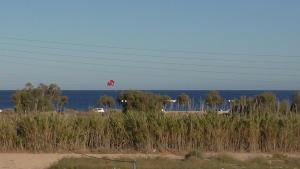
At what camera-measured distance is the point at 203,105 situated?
24578 millimetres

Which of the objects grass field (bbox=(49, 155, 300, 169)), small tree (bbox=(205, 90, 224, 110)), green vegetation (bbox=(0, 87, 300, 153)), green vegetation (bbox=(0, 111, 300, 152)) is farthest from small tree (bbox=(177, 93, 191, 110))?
grass field (bbox=(49, 155, 300, 169))

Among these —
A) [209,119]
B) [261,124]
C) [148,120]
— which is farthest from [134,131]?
[261,124]

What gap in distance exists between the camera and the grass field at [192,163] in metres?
17.8

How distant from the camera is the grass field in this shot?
17767mm

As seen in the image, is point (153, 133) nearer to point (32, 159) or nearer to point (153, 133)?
point (153, 133)

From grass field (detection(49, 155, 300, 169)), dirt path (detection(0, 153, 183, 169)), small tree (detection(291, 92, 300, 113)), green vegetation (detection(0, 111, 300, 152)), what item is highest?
small tree (detection(291, 92, 300, 113))

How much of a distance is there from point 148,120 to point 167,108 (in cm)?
A: 285

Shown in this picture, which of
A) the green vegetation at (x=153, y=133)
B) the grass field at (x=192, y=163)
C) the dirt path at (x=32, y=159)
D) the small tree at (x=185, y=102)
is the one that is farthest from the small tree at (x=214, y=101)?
the grass field at (x=192, y=163)

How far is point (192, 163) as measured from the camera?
1875cm

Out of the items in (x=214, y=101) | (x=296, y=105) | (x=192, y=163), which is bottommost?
(x=192, y=163)

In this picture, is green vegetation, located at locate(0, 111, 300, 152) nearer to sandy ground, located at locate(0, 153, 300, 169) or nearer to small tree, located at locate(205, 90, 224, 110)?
sandy ground, located at locate(0, 153, 300, 169)

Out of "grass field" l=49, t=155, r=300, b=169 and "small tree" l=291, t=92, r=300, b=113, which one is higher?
"small tree" l=291, t=92, r=300, b=113

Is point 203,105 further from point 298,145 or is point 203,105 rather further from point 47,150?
point 47,150

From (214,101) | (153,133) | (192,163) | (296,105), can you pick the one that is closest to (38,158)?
(153,133)
